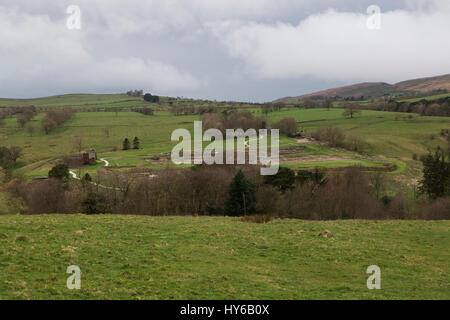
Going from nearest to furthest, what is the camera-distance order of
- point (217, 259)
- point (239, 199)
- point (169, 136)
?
point (217, 259) → point (239, 199) → point (169, 136)

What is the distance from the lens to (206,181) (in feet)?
142

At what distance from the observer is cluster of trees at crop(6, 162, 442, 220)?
122 feet

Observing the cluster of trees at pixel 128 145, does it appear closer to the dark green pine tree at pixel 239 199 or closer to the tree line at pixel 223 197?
the tree line at pixel 223 197

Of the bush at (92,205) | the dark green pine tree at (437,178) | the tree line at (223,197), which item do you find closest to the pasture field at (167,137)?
the dark green pine tree at (437,178)

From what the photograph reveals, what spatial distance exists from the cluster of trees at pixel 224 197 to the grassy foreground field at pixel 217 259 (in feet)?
50.1

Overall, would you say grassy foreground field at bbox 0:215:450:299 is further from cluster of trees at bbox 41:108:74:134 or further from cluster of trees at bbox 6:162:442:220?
cluster of trees at bbox 41:108:74:134

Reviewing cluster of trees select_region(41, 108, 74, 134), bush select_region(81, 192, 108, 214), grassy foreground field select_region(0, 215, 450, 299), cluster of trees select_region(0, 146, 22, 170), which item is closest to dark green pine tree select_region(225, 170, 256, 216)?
bush select_region(81, 192, 108, 214)

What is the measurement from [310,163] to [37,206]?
55.9 meters

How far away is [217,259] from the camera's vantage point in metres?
14.6

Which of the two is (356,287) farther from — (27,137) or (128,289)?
(27,137)

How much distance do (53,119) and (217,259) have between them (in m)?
140

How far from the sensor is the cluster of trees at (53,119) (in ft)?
418

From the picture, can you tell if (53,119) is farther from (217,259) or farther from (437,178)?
(217,259)

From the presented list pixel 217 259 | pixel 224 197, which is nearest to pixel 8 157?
pixel 224 197
